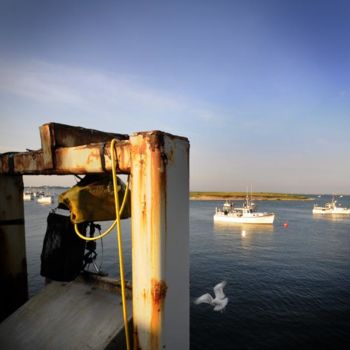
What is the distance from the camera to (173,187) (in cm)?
229

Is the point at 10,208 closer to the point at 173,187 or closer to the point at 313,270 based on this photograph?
the point at 173,187

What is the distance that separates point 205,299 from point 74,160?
21361 millimetres

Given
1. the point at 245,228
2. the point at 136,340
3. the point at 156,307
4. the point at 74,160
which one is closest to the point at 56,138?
the point at 74,160

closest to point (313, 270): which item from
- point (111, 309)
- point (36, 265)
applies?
point (36, 265)

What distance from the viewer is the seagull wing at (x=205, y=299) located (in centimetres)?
2104

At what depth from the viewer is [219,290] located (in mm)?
22875

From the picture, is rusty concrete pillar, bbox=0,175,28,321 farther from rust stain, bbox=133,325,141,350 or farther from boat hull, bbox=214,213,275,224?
boat hull, bbox=214,213,275,224

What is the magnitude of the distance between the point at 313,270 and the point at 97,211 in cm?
3173

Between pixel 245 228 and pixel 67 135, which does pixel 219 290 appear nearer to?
pixel 67 135

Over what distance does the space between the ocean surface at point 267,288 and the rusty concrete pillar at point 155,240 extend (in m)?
15.7

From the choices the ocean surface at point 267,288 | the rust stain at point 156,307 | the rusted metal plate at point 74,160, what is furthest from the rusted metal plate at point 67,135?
the ocean surface at point 267,288

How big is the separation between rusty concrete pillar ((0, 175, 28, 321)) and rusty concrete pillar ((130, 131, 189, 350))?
109 inches

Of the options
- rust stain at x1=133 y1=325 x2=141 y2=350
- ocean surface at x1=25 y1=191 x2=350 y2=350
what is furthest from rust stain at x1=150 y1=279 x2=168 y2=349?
ocean surface at x1=25 y1=191 x2=350 y2=350

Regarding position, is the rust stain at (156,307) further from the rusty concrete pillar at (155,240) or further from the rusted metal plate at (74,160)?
the rusted metal plate at (74,160)
